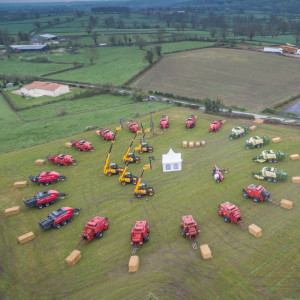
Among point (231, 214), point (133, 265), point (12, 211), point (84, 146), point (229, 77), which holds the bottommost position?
point (229, 77)

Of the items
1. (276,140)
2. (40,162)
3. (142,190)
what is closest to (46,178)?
(40,162)

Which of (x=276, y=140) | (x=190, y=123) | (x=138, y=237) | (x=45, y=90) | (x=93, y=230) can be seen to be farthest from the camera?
(x=45, y=90)

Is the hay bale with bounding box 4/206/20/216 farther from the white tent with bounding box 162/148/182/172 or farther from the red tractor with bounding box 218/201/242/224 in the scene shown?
the red tractor with bounding box 218/201/242/224

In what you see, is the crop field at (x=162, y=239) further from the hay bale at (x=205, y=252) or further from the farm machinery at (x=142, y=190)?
the farm machinery at (x=142, y=190)

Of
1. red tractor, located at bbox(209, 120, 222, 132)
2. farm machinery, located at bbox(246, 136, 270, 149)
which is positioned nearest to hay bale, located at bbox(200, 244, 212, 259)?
farm machinery, located at bbox(246, 136, 270, 149)

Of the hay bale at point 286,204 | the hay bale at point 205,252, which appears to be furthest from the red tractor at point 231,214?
the hay bale at point 286,204

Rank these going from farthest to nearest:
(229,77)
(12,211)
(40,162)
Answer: (229,77), (40,162), (12,211)

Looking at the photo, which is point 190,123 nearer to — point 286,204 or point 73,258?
point 286,204
